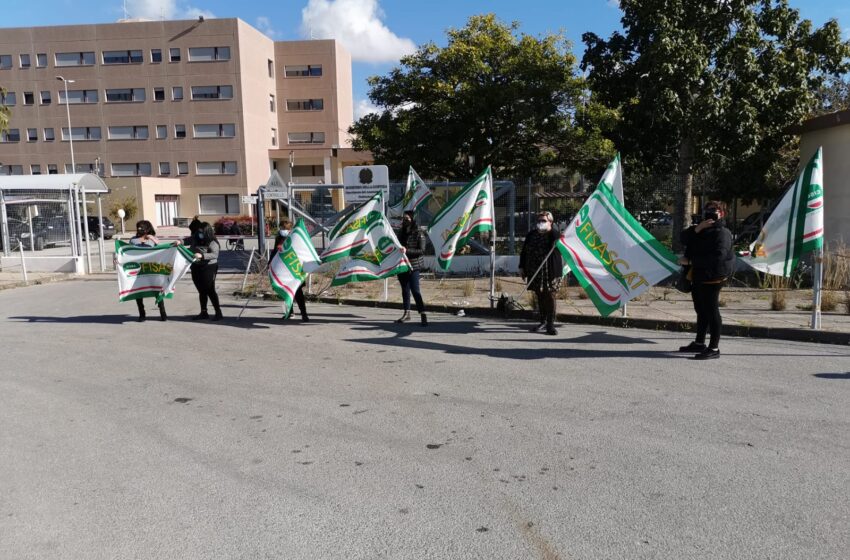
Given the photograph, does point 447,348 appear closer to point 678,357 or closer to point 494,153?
point 678,357

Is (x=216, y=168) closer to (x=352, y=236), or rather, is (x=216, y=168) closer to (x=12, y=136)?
(x=12, y=136)

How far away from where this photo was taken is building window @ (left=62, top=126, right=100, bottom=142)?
176 feet

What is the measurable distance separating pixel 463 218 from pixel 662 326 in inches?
136

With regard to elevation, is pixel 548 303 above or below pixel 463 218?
below

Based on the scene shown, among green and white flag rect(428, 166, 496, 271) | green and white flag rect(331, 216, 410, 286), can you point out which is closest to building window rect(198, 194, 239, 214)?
green and white flag rect(331, 216, 410, 286)

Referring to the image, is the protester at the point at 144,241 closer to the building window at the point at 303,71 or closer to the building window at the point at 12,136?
the building window at the point at 303,71

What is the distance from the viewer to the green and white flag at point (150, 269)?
1050 centimetres

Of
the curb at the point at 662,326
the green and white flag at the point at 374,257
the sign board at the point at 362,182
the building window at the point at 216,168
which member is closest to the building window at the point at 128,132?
the building window at the point at 216,168

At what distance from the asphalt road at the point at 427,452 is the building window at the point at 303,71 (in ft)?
183

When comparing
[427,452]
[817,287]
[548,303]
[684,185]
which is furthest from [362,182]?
[427,452]

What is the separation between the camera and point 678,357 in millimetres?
7465

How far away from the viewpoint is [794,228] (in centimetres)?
830

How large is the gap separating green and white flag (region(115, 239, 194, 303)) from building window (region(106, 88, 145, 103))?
48966 millimetres

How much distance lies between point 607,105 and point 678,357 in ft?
38.7
